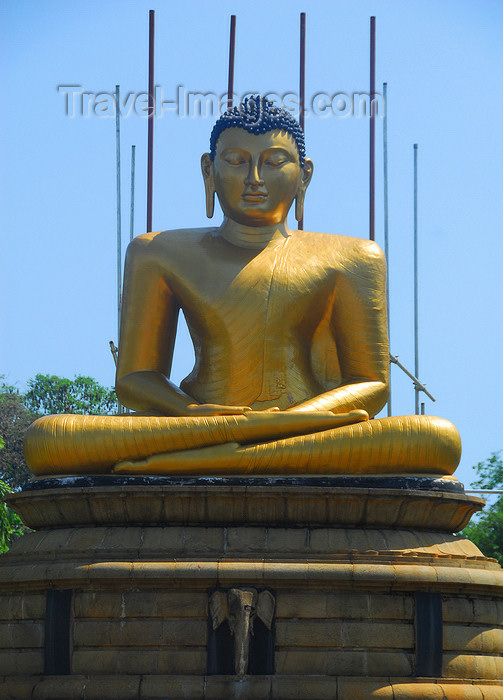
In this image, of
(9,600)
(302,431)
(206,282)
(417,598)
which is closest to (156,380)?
(206,282)

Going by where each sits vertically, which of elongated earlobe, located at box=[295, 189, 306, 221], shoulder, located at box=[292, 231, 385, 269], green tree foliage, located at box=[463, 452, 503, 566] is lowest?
green tree foliage, located at box=[463, 452, 503, 566]

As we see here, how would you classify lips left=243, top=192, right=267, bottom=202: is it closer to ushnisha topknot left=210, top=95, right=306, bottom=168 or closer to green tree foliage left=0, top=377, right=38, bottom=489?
ushnisha topknot left=210, top=95, right=306, bottom=168

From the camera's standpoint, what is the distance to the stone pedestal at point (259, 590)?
9867mm

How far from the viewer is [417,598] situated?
1007 centimetres

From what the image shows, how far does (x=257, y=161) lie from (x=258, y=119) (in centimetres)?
42

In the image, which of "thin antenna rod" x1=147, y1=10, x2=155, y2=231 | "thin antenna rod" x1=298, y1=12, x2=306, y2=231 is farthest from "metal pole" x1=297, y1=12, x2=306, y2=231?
A: "thin antenna rod" x1=147, y1=10, x2=155, y2=231

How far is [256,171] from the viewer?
42.5 ft

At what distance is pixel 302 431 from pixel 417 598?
1.82 metres

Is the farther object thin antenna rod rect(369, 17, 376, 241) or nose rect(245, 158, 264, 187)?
thin antenna rod rect(369, 17, 376, 241)

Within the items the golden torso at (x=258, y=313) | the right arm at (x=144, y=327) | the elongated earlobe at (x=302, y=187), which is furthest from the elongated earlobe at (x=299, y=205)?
the right arm at (x=144, y=327)

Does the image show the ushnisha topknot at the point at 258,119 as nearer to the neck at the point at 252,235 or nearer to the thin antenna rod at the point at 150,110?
the neck at the point at 252,235

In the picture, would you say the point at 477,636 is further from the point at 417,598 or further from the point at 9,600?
the point at 9,600

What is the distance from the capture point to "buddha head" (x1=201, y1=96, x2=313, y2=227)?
13.0m

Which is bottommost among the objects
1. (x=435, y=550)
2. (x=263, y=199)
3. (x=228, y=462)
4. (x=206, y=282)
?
(x=435, y=550)
